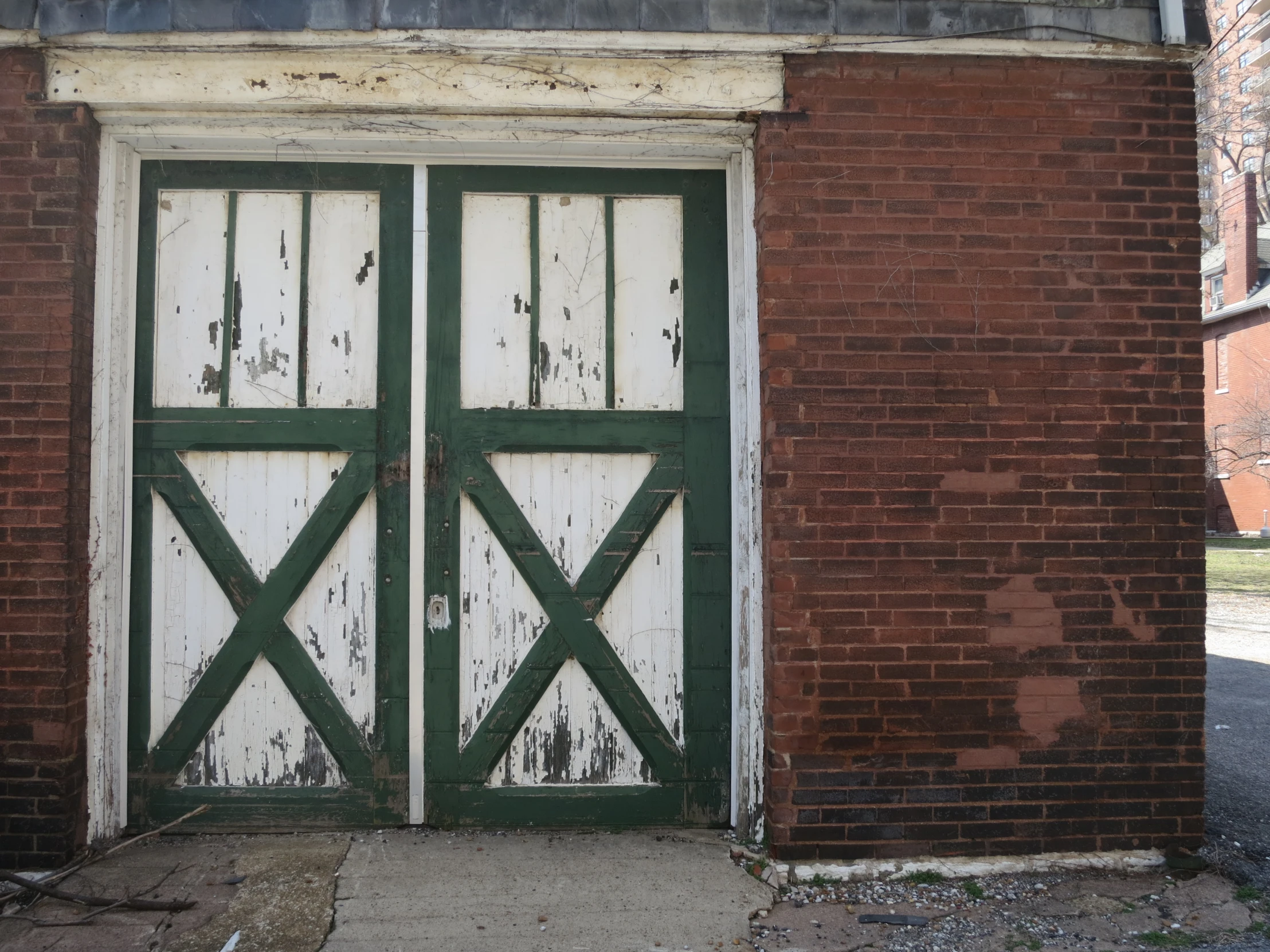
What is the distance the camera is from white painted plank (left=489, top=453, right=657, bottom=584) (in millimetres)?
3836

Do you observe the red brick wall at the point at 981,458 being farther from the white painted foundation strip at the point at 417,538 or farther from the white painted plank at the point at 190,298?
the white painted plank at the point at 190,298

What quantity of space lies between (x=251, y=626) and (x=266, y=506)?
512 millimetres

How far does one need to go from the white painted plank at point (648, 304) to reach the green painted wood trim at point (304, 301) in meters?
1.34

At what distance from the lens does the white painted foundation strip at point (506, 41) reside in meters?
3.45

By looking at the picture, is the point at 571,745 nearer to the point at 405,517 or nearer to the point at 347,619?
the point at 347,619

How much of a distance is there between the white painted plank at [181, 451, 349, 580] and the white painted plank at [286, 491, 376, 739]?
0.64 feet

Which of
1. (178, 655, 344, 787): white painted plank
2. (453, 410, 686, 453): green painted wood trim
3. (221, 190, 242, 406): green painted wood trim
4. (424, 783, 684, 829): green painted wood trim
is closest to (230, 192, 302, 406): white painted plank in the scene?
(221, 190, 242, 406): green painted wood trim

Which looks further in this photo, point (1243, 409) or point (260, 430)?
point (1243, 409)

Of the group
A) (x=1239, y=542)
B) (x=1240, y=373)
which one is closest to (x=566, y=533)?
(x=1239, y=542)

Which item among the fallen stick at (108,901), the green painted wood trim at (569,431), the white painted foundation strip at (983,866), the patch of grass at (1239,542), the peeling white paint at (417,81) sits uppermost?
the peeling white paint at (417,81)

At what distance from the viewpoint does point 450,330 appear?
3846mm

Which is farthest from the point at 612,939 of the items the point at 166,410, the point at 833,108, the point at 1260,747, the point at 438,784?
the point at 1260,747

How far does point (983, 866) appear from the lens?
137 inches

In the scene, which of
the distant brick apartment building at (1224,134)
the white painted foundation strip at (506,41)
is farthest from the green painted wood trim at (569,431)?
the distant brick apartment building at (1224,134)
